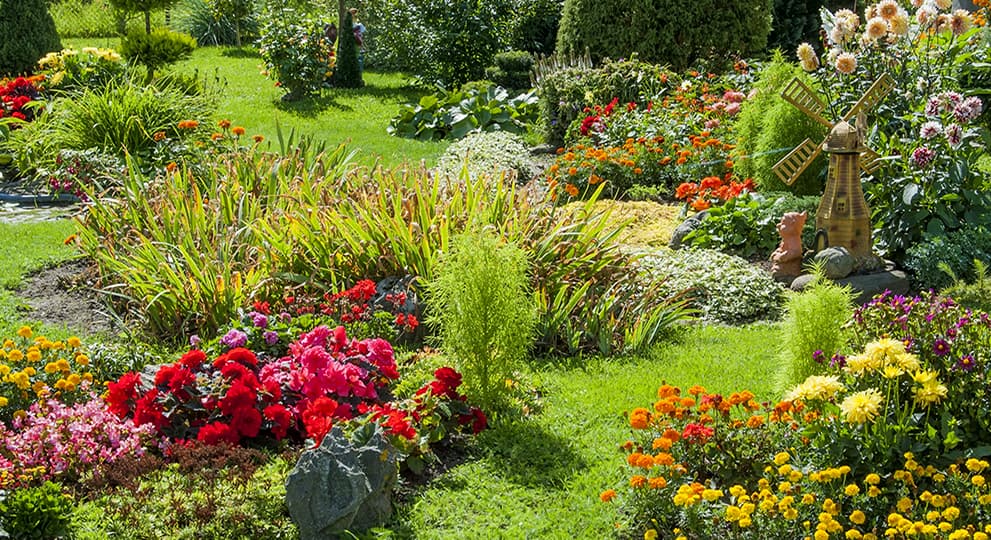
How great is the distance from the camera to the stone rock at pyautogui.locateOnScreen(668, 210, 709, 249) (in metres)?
8.43

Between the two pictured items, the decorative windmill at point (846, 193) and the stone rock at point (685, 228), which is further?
the stone rock at point (685, 228)

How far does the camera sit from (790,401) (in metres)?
4.18

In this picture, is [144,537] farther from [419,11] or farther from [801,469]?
[419,11]

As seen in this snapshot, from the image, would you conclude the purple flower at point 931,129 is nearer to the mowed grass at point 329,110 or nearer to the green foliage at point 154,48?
the mowed grass at point 329,110

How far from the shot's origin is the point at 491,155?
35.3 ft

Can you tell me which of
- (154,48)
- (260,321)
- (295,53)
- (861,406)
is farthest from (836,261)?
(154,48)

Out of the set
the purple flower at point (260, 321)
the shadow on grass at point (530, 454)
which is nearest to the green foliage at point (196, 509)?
the shadow on grass at point (530, 454)

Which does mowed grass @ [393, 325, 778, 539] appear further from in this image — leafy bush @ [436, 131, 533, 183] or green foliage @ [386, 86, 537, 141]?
green foliage @ [386, 86, 537, 141]

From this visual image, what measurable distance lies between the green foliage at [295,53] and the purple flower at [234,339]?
9.85 meters

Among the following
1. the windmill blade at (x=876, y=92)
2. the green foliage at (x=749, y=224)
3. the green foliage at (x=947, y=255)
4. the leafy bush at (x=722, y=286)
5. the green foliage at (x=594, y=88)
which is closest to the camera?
the leafy bush at (x=722, y=286)

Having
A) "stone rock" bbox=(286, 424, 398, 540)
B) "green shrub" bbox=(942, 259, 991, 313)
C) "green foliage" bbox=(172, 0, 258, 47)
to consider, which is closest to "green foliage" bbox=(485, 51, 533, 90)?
"green foliage" bbox=(172, 0, 258, 47)

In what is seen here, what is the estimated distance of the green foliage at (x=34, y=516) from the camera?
3.87m

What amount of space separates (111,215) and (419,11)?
9606 millimetres

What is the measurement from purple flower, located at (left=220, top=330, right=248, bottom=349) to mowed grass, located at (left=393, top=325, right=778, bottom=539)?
4.36 ft
